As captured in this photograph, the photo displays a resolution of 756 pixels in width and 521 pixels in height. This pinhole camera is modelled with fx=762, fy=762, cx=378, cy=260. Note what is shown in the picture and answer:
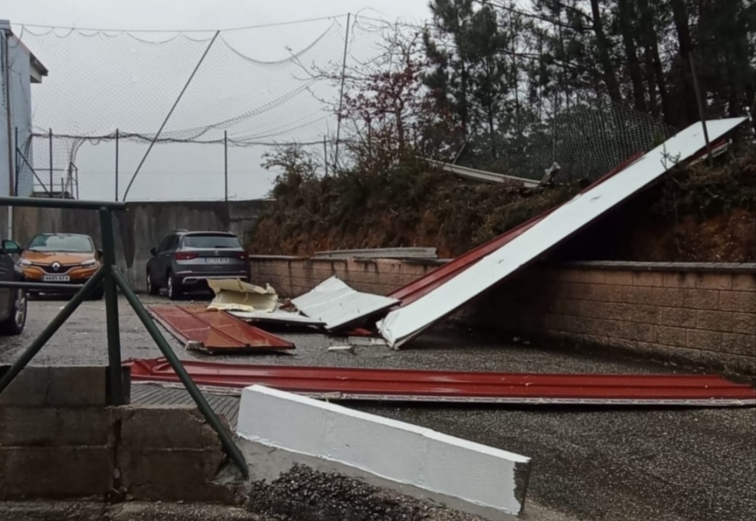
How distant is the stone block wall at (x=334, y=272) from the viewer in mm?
12266

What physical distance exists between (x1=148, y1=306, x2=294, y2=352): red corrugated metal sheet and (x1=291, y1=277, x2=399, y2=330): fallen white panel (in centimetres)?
122

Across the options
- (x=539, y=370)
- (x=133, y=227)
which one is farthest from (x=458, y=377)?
(x=133, y=227)

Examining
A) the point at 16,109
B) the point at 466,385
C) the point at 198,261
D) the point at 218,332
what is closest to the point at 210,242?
the point at 198,261

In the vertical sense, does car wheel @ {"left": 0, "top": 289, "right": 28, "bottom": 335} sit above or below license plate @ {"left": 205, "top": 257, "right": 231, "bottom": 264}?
below

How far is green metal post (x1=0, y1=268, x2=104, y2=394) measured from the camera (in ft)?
11.1

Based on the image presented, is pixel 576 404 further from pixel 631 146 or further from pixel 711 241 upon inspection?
pixel 631 146

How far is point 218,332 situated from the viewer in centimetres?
893

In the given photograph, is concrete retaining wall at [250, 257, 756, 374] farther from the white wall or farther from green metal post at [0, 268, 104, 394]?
the white wall

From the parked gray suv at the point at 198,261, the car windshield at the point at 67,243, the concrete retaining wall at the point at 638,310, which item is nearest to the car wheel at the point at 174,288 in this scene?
the parked gray suv at the point at 198,261

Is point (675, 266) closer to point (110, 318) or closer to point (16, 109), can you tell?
point (110, 318)

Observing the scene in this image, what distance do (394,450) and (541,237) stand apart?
6.23 m

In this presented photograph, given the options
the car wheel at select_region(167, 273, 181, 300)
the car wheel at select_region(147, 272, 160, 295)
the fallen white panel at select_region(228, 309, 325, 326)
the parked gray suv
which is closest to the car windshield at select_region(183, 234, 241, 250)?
the parked gray suv

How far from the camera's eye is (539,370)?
7.42 m

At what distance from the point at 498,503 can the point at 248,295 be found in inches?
373
